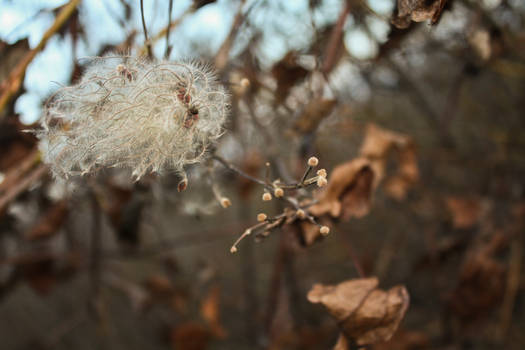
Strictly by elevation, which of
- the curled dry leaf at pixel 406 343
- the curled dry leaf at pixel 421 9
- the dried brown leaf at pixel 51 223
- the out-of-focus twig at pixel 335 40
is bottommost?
the curled dry leaf at pixel 406 343

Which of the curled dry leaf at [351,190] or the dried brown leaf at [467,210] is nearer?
the curled dry leaf at [351,190]

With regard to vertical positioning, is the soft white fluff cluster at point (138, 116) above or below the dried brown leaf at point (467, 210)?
above

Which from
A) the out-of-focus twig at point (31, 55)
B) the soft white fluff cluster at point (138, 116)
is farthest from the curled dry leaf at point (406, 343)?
the out-of-focus twig at point (31, 55)

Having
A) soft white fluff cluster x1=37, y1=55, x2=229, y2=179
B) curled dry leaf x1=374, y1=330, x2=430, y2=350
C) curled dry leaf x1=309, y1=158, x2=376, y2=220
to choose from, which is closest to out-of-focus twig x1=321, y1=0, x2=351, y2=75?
curled dry leaf x1=309, y1=158, x2=376, y2=220

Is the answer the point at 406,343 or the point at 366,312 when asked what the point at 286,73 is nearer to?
the point at 366,312

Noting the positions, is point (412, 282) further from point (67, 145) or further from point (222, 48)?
point (67, 145)

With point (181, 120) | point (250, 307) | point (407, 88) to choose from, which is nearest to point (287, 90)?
point (181, 120)

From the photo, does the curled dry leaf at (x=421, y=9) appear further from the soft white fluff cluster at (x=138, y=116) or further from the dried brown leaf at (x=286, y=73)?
the dried brown leaf at (x=286, y=73)
